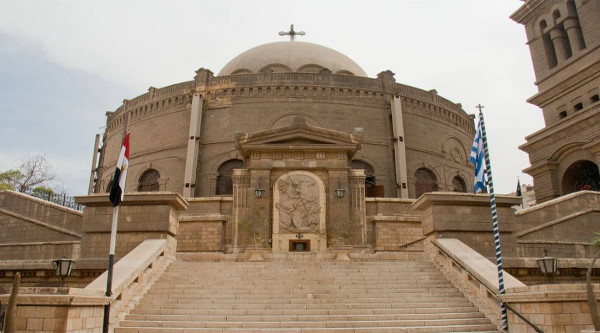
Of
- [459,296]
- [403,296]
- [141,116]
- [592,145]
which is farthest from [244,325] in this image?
[141,116]

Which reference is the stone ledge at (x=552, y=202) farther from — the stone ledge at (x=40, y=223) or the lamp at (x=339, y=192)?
the stone ledge at (x=40, y=223)

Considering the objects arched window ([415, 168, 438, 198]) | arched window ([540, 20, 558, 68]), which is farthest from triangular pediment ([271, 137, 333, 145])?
arched window ([540, 20, 558, 68])

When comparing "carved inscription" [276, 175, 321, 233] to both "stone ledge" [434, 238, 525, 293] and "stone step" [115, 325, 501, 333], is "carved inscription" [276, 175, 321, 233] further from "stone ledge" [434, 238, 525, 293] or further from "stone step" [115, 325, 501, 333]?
"stone step" [115, 325, 501, 333]

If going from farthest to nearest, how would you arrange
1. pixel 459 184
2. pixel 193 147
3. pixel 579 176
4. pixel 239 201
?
pixel 459 184
pixel 193 147
pixel 579 176
pixel 239 201

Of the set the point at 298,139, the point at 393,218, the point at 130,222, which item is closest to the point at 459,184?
the point at 393,218

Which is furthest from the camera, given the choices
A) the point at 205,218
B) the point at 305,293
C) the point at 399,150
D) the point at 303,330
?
the point at 399,150

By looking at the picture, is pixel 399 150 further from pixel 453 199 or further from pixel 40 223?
pixel 40 223

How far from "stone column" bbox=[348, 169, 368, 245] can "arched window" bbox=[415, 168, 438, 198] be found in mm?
13659

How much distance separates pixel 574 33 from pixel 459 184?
1205 cm

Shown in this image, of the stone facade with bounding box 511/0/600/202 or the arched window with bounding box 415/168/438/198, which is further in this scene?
the arched window with bounding box 415/168/438/198

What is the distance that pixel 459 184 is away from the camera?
109 ft

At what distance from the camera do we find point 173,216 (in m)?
12.3

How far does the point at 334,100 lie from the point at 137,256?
22116 millimetres

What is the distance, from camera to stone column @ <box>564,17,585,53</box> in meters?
25.3
